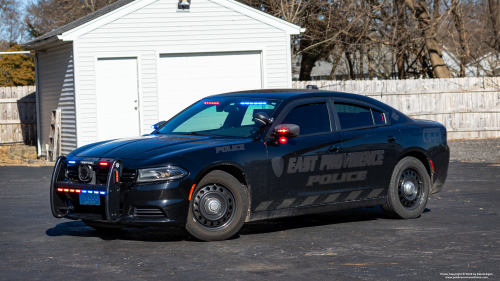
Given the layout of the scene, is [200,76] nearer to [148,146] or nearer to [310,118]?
[310,118]

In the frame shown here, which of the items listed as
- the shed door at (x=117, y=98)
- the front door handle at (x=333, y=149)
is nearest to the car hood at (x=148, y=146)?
the front door handle at (x=333, y=149)

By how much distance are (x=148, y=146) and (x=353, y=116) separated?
259 cm

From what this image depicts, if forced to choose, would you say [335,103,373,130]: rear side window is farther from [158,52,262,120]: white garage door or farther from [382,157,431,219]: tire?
[158,52,262,120]: white garage door

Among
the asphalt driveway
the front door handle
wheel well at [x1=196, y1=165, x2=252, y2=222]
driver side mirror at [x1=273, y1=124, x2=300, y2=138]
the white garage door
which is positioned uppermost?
the white garage door

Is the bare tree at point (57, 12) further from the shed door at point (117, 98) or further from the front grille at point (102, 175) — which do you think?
the front grille at point (102, 175)

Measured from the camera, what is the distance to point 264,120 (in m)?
7.09

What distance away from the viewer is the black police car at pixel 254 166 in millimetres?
6336

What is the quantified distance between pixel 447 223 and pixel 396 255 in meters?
2.02

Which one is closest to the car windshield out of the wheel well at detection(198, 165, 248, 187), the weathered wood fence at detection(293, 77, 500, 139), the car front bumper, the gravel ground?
the wheel well at detection(198, 165, 248, 187)

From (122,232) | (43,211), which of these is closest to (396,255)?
(122,232)

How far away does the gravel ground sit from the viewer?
1627 cm

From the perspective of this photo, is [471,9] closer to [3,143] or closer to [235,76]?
[235,76]

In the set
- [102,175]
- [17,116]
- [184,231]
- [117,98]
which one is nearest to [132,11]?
[117,98]

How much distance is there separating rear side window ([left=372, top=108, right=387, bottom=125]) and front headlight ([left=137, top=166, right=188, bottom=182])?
290 centimetres
